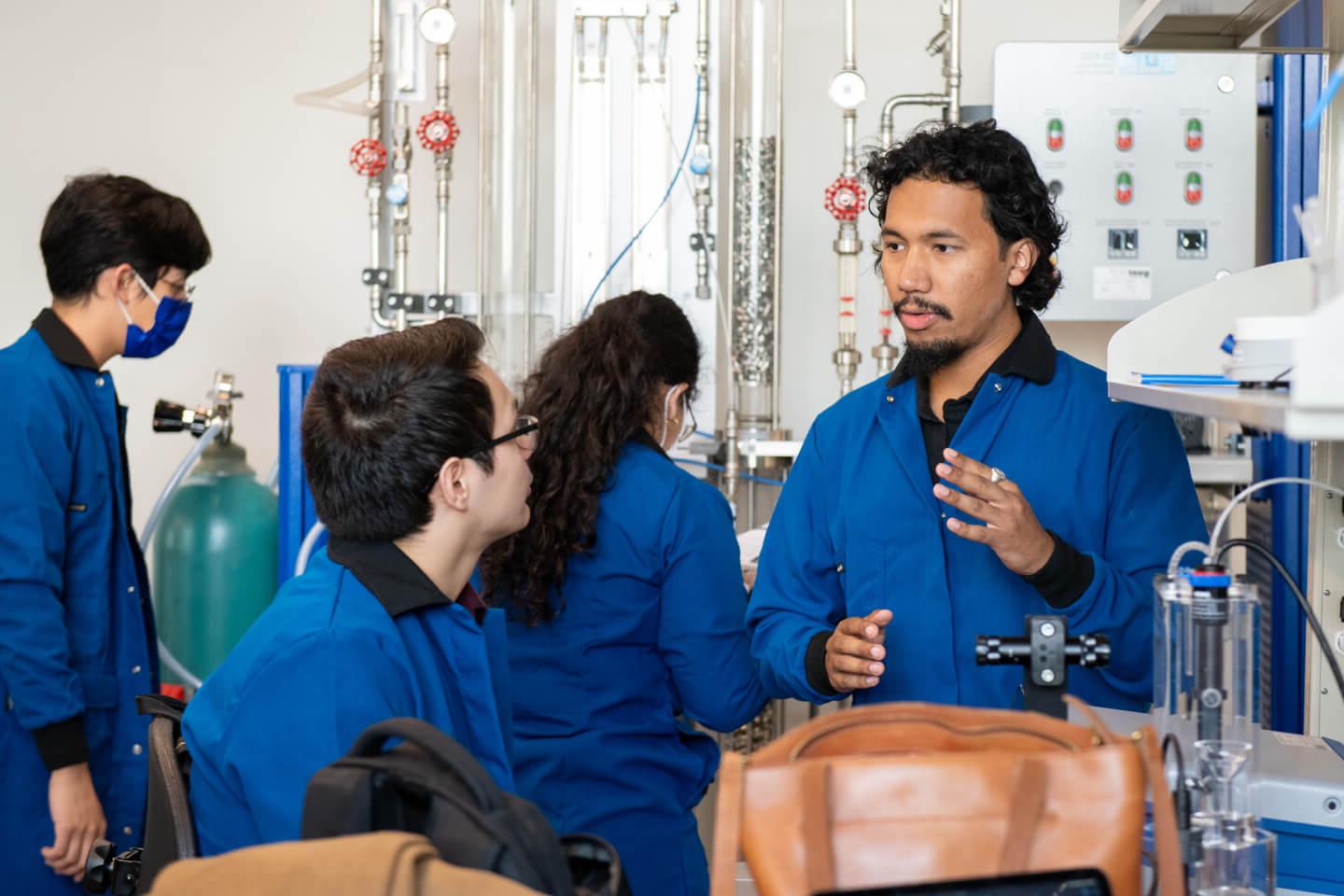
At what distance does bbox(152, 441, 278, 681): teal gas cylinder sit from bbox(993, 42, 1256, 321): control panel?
1832mm

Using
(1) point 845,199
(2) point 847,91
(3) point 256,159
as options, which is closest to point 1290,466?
(1) point 845,199

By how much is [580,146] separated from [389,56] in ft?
1.50

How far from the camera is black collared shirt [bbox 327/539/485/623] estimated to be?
4.29 feet

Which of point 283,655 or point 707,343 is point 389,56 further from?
point 283,655

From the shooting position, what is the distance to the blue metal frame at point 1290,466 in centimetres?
269

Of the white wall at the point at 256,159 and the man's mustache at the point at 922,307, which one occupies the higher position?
the white wall at the point at 256,159

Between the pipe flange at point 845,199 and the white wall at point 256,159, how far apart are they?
0.57 metres

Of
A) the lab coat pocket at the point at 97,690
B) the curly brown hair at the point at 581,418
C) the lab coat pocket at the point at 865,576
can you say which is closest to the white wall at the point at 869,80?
the curly brown hair at the point at 581,418

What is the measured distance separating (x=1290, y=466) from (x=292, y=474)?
1.99 meters

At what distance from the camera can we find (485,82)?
2.98 metres

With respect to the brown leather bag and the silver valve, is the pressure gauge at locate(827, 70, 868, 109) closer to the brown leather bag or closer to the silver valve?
the silver valve

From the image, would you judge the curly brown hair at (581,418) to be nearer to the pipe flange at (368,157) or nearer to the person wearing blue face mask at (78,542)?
the person wearing blue face mask at (78,542)

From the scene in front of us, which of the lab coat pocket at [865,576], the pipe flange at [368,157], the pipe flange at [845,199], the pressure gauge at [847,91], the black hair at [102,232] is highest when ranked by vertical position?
the pressure gauge at [847,91]

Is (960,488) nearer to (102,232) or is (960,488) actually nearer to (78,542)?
(78,542)
